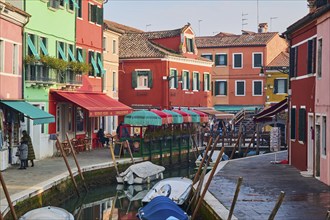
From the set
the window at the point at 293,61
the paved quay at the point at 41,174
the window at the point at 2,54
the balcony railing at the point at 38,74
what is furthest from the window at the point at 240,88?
the window at the point at 2,54

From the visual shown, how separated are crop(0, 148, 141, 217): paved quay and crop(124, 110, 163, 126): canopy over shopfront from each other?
6.72 feet

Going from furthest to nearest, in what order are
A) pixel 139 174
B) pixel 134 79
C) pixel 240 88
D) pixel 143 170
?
pixel 240 88
pixel 134 79
pixel 143 170
pixel 139 174

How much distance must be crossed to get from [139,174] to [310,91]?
8815 mm

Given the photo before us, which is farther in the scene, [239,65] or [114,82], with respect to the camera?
[239,65]

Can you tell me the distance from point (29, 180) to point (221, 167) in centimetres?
876

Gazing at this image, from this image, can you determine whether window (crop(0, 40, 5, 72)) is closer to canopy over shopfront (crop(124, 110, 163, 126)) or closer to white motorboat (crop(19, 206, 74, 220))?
white motorboat (crop(19, 206, 74, 220))

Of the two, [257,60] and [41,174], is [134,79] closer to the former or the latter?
[257,60]

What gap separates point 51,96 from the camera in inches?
1271

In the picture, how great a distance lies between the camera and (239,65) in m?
60.1

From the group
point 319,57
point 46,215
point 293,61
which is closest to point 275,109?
point 293,61

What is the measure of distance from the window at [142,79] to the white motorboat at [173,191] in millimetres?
23973

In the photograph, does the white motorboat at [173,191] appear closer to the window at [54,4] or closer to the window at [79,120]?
the window at [54,4]

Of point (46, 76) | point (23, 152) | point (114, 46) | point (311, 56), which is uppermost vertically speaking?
point (114, 46)

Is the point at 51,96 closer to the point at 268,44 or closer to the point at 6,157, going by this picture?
the point at 6,157
